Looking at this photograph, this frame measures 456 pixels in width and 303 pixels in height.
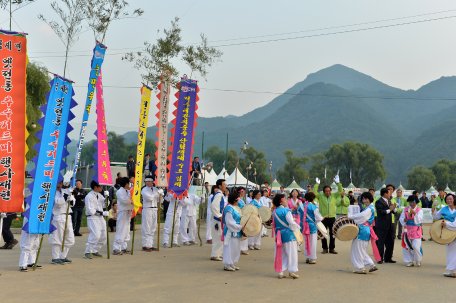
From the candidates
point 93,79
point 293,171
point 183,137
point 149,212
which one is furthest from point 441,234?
point 293,171

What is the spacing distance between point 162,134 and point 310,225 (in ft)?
16.1

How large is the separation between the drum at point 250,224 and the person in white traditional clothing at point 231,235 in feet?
0.29

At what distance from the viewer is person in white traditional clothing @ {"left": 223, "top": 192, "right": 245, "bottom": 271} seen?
862 centimetres

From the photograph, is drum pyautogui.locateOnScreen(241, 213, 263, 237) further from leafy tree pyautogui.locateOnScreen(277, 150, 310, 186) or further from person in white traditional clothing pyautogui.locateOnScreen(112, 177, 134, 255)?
leafy tree pyautogui.locateOnScreen(277, 150, 310, 186)

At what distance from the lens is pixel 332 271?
29.0 feet

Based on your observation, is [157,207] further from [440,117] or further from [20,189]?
[440,117]

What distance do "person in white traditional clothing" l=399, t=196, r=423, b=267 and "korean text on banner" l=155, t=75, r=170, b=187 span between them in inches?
253

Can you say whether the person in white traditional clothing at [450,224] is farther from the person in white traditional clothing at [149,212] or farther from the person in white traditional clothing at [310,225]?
the person in white traditional clothing at [149,212]

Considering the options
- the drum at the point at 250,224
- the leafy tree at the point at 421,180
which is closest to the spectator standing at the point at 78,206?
the drum at the point at 250,224

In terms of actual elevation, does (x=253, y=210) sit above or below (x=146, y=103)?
below

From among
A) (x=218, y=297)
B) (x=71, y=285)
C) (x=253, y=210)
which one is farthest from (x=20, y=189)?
(x=253, y=210)

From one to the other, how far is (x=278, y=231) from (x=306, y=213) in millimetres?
2301

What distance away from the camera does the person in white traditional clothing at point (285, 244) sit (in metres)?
7.93

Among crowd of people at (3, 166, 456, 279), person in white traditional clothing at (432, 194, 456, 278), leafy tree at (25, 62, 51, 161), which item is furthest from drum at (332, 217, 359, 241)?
leafy tree at (25, 62, 51, 161)
